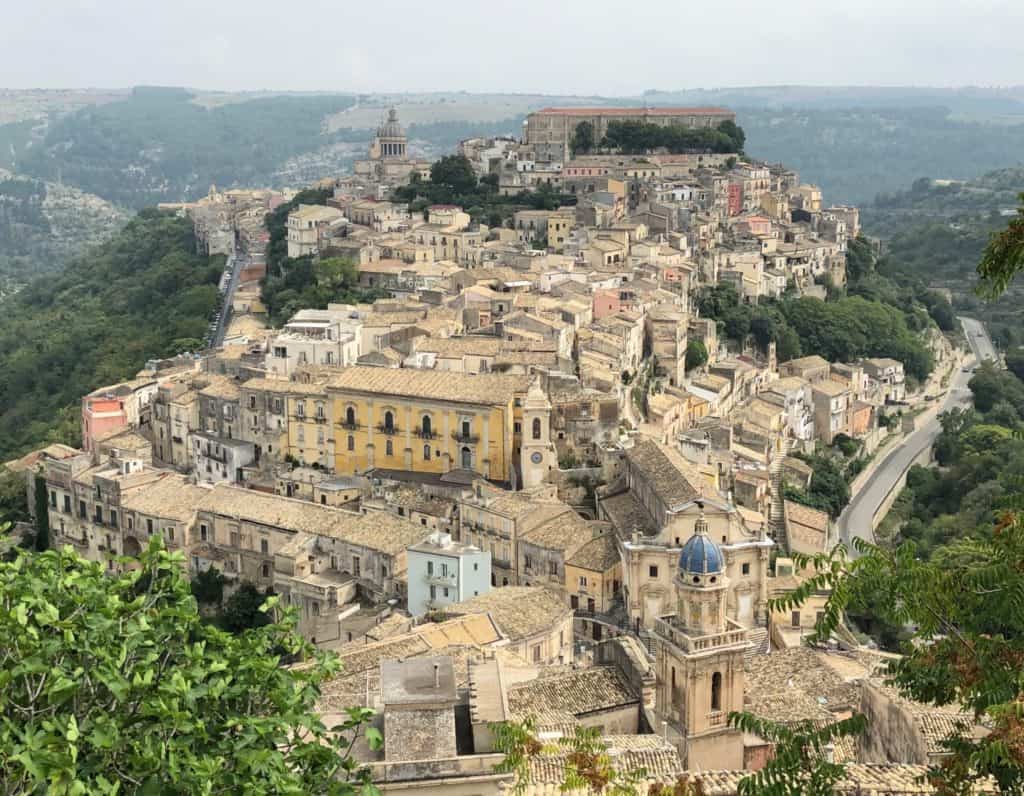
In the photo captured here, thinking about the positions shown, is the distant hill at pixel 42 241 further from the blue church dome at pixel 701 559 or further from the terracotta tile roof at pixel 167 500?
the blue church dome at pixel 701 559

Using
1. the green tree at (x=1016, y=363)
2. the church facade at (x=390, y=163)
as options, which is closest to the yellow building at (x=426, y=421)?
the green tree at (x=1016, y=363)

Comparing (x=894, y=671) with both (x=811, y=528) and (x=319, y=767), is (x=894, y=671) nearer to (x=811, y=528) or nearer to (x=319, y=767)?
(x=319, y=767)

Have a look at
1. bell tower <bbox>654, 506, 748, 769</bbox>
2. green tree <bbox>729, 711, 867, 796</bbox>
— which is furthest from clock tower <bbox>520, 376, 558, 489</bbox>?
green tree <bbox>729, 711, 867, 796</bbox>

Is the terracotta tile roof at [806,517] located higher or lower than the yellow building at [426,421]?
lower

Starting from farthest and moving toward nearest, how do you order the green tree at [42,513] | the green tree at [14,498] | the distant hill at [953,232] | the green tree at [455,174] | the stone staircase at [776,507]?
the distant hill at [953,232]
the green tree at [455,174]
the green tree at [14,498]
the green tree at [42,513]
the stone staircase at [776,507]

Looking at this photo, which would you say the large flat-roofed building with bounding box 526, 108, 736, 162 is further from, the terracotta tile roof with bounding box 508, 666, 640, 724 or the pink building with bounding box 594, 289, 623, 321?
the terracotta tile roof with bounding box 508, 666, 640, 724

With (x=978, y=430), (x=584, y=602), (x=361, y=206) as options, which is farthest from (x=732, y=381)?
(x=361, y=206)
